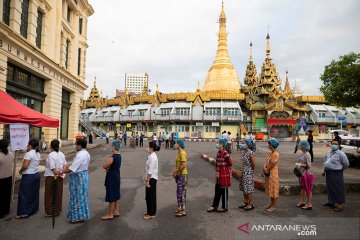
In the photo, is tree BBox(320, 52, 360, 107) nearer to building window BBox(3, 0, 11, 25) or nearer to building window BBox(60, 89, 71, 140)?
building window BBox(3, 0, 11, 25)

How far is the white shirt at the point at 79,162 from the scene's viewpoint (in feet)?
14.9

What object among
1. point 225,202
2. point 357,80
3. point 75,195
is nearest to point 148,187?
point 75,195

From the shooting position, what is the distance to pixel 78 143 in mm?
4707

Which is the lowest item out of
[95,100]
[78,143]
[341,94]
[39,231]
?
[39,231]

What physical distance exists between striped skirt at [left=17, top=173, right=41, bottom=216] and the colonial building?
9.47 m

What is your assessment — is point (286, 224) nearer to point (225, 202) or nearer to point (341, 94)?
point (225, 202)

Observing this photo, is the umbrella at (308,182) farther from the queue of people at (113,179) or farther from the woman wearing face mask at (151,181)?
the woman wearing face mask at (151,181)

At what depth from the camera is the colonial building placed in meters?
13.0

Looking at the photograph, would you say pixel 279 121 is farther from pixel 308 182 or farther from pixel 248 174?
pixel 248 174

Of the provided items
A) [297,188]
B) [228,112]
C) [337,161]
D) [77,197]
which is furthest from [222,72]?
[77,197]

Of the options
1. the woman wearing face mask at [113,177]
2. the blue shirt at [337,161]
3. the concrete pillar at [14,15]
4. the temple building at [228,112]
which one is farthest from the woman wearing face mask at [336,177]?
the temple building at [228,112]

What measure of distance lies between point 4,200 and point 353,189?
9388 mm

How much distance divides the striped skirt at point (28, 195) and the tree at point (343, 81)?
53.4ft

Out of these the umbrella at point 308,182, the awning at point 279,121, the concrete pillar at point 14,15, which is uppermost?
the concrete pillar at point 14,15
